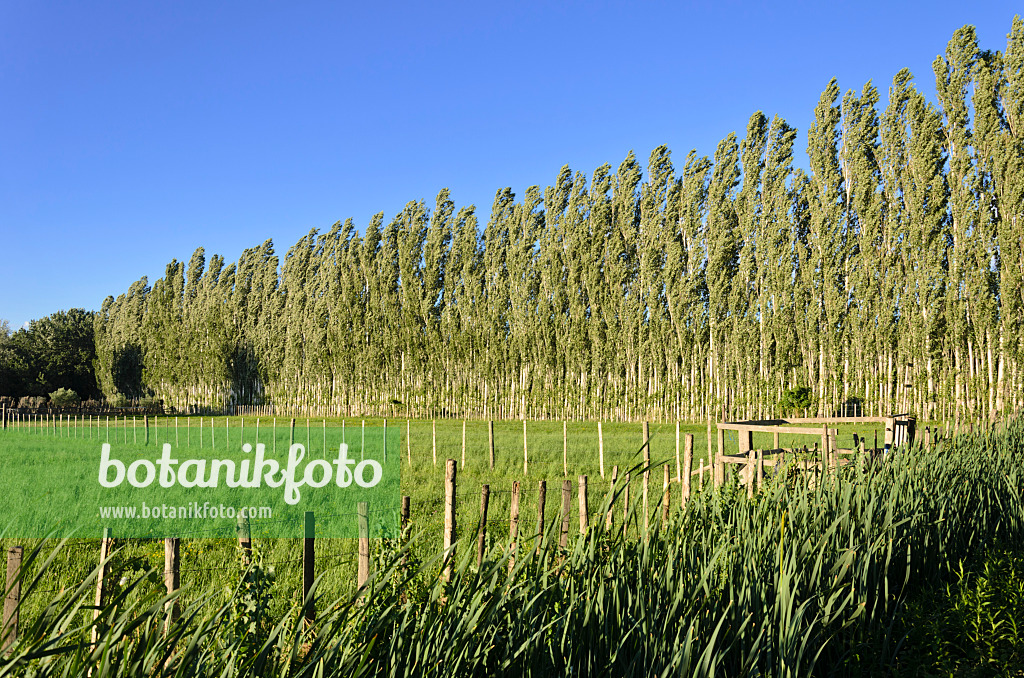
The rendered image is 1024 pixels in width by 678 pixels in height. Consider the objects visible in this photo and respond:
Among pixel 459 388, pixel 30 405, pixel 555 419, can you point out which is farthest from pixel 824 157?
pixel 30 405

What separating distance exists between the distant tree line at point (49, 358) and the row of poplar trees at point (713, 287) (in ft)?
58.6

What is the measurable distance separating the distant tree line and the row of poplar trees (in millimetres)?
17858

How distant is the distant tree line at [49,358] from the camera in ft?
132

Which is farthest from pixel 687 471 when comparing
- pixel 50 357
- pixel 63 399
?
pixel 50 357

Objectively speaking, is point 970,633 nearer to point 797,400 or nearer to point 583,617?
point 583,617

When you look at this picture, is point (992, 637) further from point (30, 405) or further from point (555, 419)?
point (30, 405)

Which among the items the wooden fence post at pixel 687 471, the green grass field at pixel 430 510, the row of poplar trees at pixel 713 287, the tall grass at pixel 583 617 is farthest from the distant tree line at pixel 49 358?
the tall grass at pixel 583 617

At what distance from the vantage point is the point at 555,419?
26.2 m

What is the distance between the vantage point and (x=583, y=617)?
191 centimetres

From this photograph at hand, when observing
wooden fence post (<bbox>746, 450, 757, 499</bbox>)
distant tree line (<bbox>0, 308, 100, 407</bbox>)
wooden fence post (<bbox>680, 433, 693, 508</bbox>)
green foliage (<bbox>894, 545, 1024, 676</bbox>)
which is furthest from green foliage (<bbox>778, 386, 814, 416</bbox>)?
distant tree line (<bbox>0, 308, 100, 407</bbox>)

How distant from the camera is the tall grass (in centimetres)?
135

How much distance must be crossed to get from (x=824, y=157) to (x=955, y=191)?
4.08 m

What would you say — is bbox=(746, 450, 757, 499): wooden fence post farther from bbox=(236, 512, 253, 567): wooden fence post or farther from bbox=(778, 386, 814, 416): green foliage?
bbox=(778, 386, 814, 416): green foliage

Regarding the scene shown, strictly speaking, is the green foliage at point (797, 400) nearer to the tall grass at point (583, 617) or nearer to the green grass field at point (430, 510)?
the green grass field at point (430, 510)
